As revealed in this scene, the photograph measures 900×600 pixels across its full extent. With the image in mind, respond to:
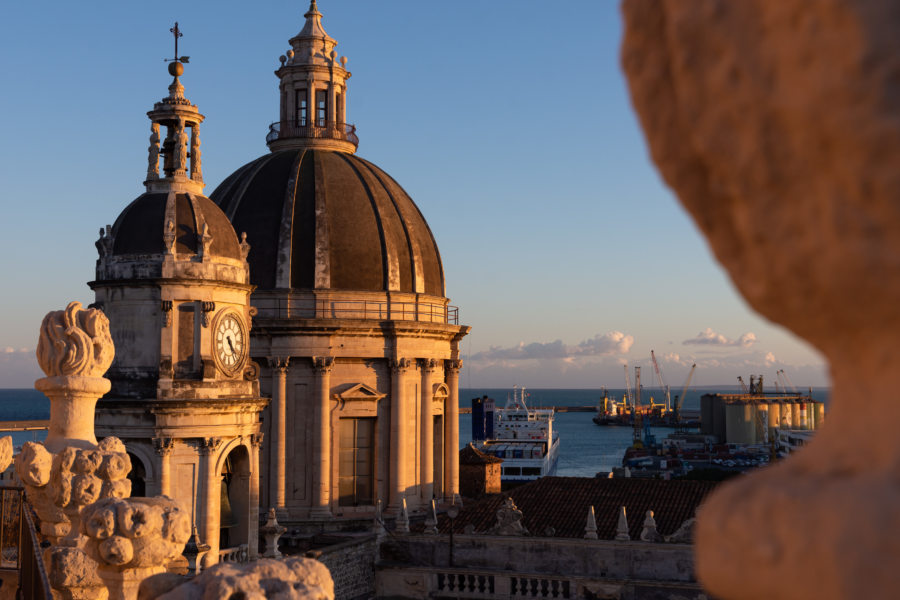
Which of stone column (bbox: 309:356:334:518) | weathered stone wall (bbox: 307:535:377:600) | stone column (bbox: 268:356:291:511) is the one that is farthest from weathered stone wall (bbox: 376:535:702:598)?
stone column (bbox: 268:356:291:511)

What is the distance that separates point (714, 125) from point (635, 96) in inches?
8.9

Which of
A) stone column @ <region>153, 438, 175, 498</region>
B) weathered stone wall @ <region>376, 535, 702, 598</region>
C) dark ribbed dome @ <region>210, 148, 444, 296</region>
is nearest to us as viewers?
stone column @ <region>153, 438, 175, 498</region>

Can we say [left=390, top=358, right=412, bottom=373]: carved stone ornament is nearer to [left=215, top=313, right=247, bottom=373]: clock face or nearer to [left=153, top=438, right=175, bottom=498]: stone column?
[left=215, top=313, right=247, bottom=373]: clock face

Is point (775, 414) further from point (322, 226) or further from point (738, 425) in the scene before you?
point (322, 226)

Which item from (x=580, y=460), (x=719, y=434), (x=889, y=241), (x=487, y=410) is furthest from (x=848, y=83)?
(x=719, y=434)

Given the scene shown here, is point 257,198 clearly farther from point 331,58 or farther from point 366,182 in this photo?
point 331,58

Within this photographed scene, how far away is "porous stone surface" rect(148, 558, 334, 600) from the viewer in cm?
491

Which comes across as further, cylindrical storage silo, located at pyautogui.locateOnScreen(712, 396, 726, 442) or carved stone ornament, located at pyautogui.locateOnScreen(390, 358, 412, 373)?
cylindrical storage silo, located at pyautogui.locateOnScreen(712, 396, 726, 442)

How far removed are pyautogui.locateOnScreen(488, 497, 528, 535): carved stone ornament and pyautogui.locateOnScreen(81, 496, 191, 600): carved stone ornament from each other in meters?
24.7

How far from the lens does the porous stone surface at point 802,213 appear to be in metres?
1.63

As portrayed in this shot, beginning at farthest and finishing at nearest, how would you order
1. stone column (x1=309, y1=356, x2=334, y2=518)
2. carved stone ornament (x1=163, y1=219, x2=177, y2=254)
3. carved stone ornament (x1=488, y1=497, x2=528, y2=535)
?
stone column (x1=309, y1=356, x2=334, y2=518), carved stone ornament (x1=488, y1=497, x2=528, y2=535), carved stone ornament (x1=163, y1=219, x2=177, y2=254)

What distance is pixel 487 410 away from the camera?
11362cm

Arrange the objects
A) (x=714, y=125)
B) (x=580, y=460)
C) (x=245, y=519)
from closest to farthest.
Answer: (x=714, y=125) < (x=245, y=519) < (x=580, y=460)

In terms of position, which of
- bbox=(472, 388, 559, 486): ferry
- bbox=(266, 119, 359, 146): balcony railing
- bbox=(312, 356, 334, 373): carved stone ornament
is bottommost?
bbox=(472, 388, 559, 486): ferry
